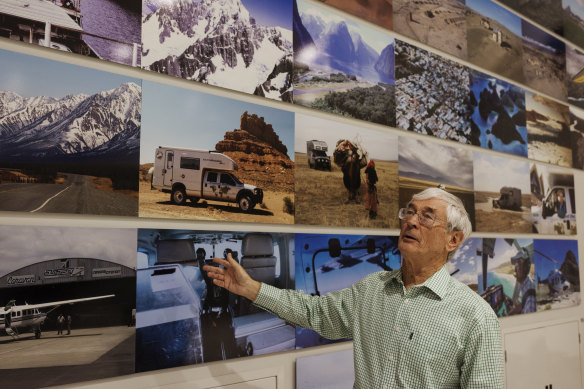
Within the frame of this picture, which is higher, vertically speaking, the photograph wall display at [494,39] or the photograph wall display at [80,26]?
the photograph wall display at [494,39]

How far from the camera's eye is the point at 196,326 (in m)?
1.53

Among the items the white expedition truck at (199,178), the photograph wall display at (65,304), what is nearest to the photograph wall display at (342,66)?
the white expedition truck at (199,178)

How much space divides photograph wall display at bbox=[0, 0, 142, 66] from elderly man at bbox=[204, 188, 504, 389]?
2.52ft

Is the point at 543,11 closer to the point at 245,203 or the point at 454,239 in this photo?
the point at 454,239

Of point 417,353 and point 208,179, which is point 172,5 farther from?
point 417,353

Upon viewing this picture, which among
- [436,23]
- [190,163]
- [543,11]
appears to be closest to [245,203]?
[190,163]

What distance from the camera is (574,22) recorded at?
10.5 feet

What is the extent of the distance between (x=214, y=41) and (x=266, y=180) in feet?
1.79

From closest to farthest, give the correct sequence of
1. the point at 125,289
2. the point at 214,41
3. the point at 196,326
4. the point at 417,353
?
the point at 417,353 → the point at 125,289 → the point at 196,326 → the point at 214,41

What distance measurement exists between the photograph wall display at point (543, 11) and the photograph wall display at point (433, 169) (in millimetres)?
1144

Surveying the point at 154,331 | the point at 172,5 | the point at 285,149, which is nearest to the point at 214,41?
the point at 172,5

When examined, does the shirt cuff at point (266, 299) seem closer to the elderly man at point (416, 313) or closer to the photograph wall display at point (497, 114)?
the elderly man at point (416, 313)

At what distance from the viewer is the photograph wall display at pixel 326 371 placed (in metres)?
1.77

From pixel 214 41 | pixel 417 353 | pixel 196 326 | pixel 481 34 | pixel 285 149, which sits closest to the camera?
pixel 417 353
